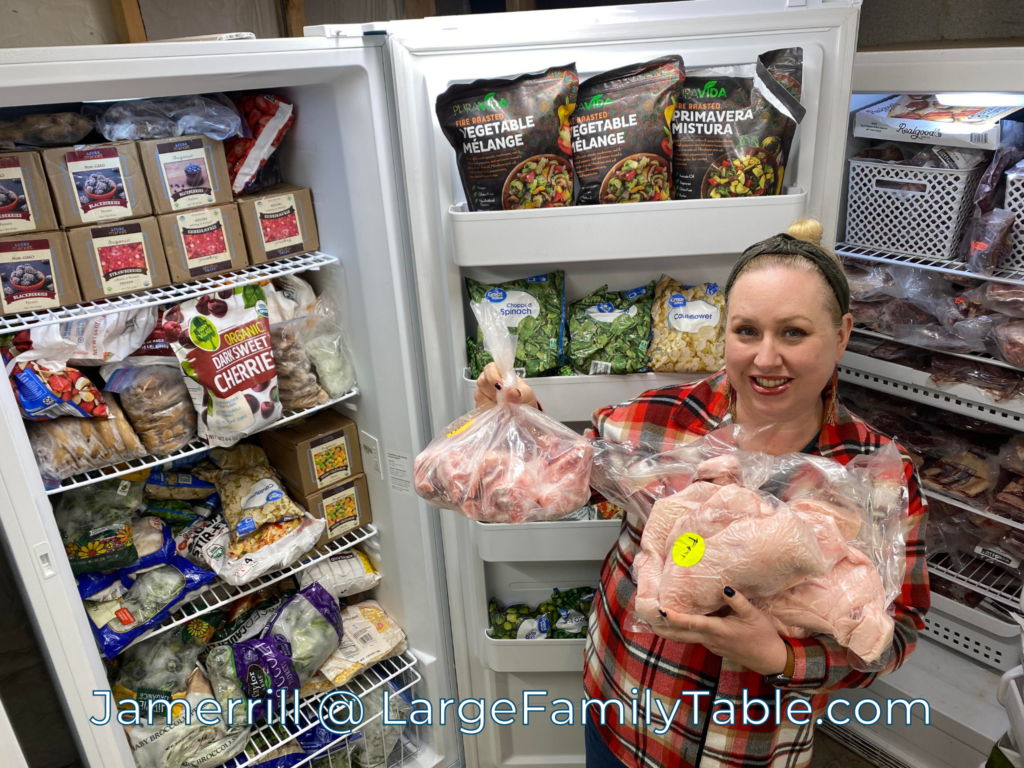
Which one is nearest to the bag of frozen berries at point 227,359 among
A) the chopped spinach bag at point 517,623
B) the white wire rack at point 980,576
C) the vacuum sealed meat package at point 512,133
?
the vacuum sealed meat package at point 512,133

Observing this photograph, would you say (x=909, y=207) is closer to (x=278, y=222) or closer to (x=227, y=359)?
(x=278, y=222)

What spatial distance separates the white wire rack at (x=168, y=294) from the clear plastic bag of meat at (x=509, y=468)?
58 cm

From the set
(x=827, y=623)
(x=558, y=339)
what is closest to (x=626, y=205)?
(x=558, y=339)

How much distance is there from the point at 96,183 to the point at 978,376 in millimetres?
1796

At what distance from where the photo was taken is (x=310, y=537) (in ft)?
5.65

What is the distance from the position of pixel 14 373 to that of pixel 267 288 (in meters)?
0.49

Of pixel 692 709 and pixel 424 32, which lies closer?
pixel 692 709

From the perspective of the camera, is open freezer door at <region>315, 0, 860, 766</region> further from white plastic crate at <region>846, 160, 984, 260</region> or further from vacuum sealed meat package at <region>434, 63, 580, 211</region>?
white plastic crate at <region>846, 160, 984, 260</region>

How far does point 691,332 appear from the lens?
4.64 ft

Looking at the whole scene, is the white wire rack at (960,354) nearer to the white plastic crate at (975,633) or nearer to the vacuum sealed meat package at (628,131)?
the white plastic crate at (975,633)

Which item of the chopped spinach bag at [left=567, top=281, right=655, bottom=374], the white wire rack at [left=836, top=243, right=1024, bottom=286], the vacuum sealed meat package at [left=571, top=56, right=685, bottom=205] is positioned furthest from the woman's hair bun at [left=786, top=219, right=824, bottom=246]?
the white wire rack at [left=836, top=243, right=1024, bottom=286]

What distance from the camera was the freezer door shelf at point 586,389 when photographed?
1.44 m

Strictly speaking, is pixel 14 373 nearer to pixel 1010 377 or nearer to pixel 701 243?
pixel 701 243

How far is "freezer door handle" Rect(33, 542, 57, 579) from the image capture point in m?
1.25
